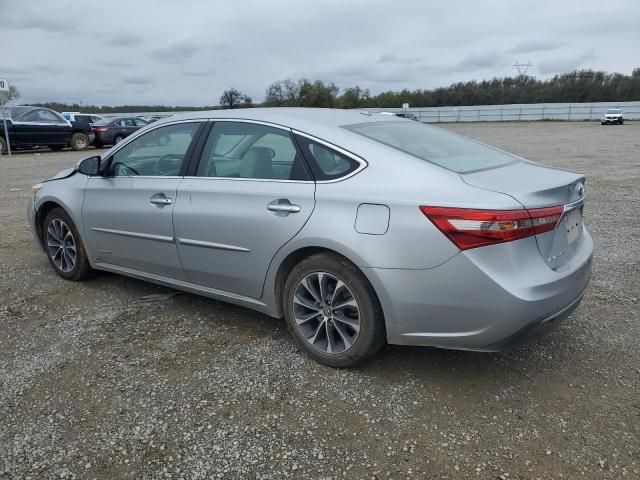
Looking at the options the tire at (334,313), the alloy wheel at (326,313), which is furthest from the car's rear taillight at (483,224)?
the alloy wheel at (326,313)

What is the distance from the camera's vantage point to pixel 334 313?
3176 millimetres

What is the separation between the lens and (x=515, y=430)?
2664 millimetres

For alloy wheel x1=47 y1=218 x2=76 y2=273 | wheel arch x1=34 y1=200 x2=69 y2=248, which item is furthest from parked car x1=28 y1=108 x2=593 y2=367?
wheel arch x1=34 y1=200 x2=69 y2=248

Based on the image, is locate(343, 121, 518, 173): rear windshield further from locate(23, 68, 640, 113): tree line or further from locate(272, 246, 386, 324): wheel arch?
locate(23, 68, 640, 113): tree line

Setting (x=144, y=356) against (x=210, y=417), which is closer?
(x=210, y=417)

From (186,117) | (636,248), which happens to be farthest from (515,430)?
(636,248)

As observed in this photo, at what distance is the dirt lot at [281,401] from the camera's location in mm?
2471

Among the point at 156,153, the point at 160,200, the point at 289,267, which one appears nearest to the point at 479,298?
the point at 289,267

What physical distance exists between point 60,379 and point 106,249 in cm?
145

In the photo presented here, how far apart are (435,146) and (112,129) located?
22.0 m

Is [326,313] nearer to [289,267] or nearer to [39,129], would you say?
[289,267]

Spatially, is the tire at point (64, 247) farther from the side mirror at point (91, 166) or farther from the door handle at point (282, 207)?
the door handle at point (282, 207)

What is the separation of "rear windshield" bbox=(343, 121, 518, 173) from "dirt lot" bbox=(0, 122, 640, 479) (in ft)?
4.00

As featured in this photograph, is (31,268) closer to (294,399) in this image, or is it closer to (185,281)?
(185,281)
